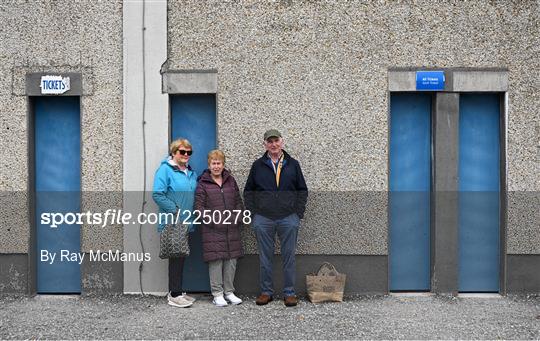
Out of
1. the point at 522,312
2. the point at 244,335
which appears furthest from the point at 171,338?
the point at 522,312

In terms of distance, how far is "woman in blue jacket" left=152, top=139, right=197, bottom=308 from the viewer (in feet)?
20.8

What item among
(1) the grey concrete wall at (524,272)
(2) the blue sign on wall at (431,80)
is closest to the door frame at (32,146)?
(2) the blue sign on wall at (431,80)

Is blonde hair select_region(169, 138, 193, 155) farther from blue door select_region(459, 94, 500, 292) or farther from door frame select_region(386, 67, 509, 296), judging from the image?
blue door select_region(459, 94, 500, 292)

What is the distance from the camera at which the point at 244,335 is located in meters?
5.49

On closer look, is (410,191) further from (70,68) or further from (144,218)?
(70,68)

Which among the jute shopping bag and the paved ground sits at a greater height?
the jute shopping bag

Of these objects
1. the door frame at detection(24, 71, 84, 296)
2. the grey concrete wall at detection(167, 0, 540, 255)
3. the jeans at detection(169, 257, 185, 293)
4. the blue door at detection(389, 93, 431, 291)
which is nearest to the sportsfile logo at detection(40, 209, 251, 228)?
the door frame at detection(24, 71, 84, 296)

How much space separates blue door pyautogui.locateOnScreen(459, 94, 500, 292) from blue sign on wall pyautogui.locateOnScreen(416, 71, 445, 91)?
409 millimetres

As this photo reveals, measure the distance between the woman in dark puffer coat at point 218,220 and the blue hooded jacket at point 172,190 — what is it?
111 mm

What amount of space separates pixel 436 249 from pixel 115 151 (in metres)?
3.86

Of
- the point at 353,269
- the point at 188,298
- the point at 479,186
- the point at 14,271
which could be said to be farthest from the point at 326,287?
the point at 14,271

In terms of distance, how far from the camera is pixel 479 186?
6.97 metres

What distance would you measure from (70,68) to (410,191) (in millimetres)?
4202

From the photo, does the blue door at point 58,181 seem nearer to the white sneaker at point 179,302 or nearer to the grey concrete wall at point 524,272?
the white sneaker at point 179,302
